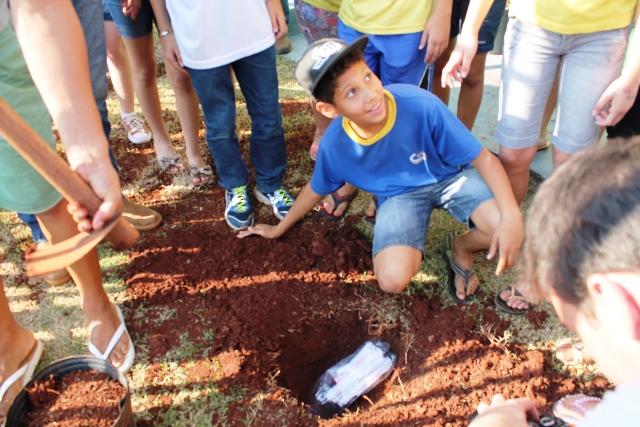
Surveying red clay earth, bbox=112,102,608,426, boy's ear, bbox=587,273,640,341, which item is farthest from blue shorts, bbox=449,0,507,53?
boy's ear, bbox=587,273,640,341

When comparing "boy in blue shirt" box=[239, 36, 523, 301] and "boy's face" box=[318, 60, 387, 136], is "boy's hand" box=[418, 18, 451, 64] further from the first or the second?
"boy's face" box=[318, 60, 387, 136]

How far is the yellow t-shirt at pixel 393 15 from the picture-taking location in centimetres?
260

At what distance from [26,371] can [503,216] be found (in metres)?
2.34

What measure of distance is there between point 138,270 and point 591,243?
99.7 inches

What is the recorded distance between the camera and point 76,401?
2.04 meters

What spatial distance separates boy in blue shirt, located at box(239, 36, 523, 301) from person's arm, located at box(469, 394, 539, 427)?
735 millimetres

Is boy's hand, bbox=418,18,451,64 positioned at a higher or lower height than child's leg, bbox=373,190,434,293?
higher

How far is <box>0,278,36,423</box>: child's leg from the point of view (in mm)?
2205

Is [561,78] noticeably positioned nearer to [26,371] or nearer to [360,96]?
[360,96]

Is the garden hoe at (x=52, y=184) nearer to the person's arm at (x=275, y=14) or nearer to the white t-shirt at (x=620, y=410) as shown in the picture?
the white t-shirt at (x=620, y=410)

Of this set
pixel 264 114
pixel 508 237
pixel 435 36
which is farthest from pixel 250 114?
pixel 508 237

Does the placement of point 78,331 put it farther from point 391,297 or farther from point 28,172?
point 391,297

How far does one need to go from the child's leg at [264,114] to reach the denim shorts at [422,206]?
0.87 metres

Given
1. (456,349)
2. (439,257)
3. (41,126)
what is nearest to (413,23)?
(439,257)
